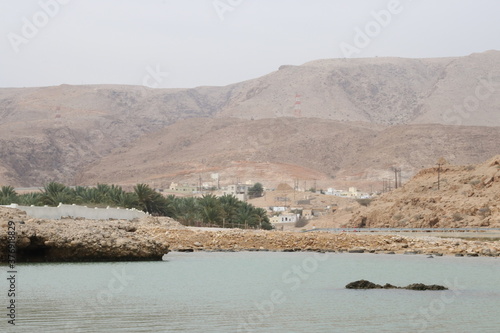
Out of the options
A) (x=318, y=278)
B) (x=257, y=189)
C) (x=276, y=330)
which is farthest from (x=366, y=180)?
(x=276, y=330)

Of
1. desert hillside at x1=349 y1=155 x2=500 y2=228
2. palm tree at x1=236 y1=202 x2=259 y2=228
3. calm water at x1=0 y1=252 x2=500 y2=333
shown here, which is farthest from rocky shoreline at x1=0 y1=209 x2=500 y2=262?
palm tree at x1=236 y1=202 x2=259 y2=228

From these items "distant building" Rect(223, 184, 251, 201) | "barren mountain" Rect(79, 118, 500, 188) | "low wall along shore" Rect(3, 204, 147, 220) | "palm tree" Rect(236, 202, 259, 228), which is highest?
"barren mountain" Rect(79, 118, 500, 188)

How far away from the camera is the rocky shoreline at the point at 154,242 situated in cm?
2723

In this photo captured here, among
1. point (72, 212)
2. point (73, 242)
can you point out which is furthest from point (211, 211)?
point (73, 242)

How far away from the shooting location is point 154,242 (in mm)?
30391

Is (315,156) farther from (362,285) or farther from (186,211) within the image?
(362,285)

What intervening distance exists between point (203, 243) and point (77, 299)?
2309cm

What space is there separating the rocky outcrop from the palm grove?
1778cm

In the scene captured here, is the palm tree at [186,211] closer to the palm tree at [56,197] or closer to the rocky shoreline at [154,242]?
the rocky shoreline at [154,242]

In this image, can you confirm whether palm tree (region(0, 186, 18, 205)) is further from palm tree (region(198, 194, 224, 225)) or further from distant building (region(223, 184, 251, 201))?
distant building (region(223, 184, 251, 201))

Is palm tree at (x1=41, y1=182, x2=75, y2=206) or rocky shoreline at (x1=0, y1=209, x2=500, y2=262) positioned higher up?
palm tree at (x1=41, y1=182, x2=75, y2=206)

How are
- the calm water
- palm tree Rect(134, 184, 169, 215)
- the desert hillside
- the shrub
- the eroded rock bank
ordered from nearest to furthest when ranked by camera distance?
the calm water, the eroded rock bank, the shrub, the desert hillside, palm tree Rect(134, 184, 169, 215)

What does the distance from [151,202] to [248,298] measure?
40.2 meters

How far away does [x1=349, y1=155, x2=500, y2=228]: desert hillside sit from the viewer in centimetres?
5634
